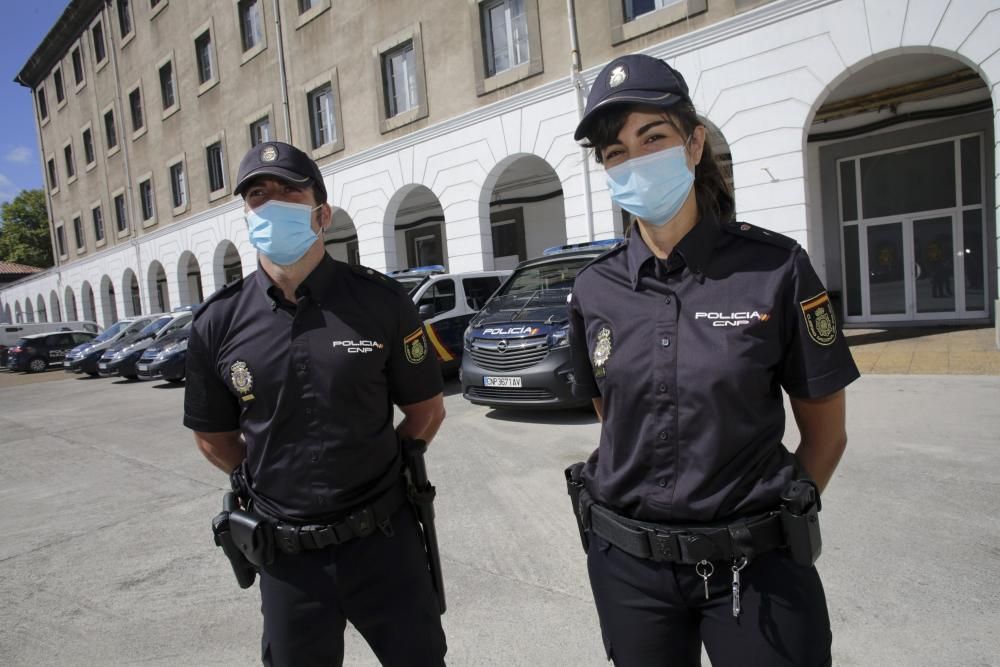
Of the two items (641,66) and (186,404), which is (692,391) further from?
(186,404)

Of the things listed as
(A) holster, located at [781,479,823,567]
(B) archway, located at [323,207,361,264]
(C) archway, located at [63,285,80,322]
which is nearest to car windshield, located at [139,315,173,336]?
(B) archway, located at [323,207,361,264]

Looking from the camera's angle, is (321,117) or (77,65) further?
(77,65)

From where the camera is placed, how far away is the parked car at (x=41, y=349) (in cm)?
2194

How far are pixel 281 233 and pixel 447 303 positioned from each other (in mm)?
7926

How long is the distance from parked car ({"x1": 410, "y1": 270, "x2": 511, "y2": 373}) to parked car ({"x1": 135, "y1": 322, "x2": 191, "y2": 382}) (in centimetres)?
655

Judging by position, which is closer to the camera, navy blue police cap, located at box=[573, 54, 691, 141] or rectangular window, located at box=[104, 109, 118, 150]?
navy blue police cap, located at box=[573, 54, 691, 141]

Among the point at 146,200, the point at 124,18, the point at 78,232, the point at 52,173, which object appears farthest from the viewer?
the point at 52,173

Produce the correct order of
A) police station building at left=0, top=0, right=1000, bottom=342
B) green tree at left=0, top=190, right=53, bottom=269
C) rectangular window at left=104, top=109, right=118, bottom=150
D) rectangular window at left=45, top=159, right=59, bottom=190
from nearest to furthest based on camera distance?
police station building at left=0, top=0, right=1000, bottom=342, rectangular window at left=104, top=109, right=118, bottom=150, rectangular window at left=45, top=159, right=59, bottom=190, green tree at left=0, top=190, right=53, bottom=269

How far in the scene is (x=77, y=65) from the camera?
2964cm

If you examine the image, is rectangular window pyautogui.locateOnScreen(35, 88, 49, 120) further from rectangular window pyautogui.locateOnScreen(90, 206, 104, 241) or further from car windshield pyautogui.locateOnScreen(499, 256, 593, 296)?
car windshield pyautogui.locateOnScreen(499, 256, 593, 296)

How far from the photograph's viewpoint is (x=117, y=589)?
359cm

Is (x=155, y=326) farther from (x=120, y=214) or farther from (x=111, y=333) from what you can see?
(x=120, y=214)

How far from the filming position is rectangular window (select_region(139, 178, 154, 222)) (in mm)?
25641

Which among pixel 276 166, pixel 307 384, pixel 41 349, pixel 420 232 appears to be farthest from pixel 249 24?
pixel 307 384
